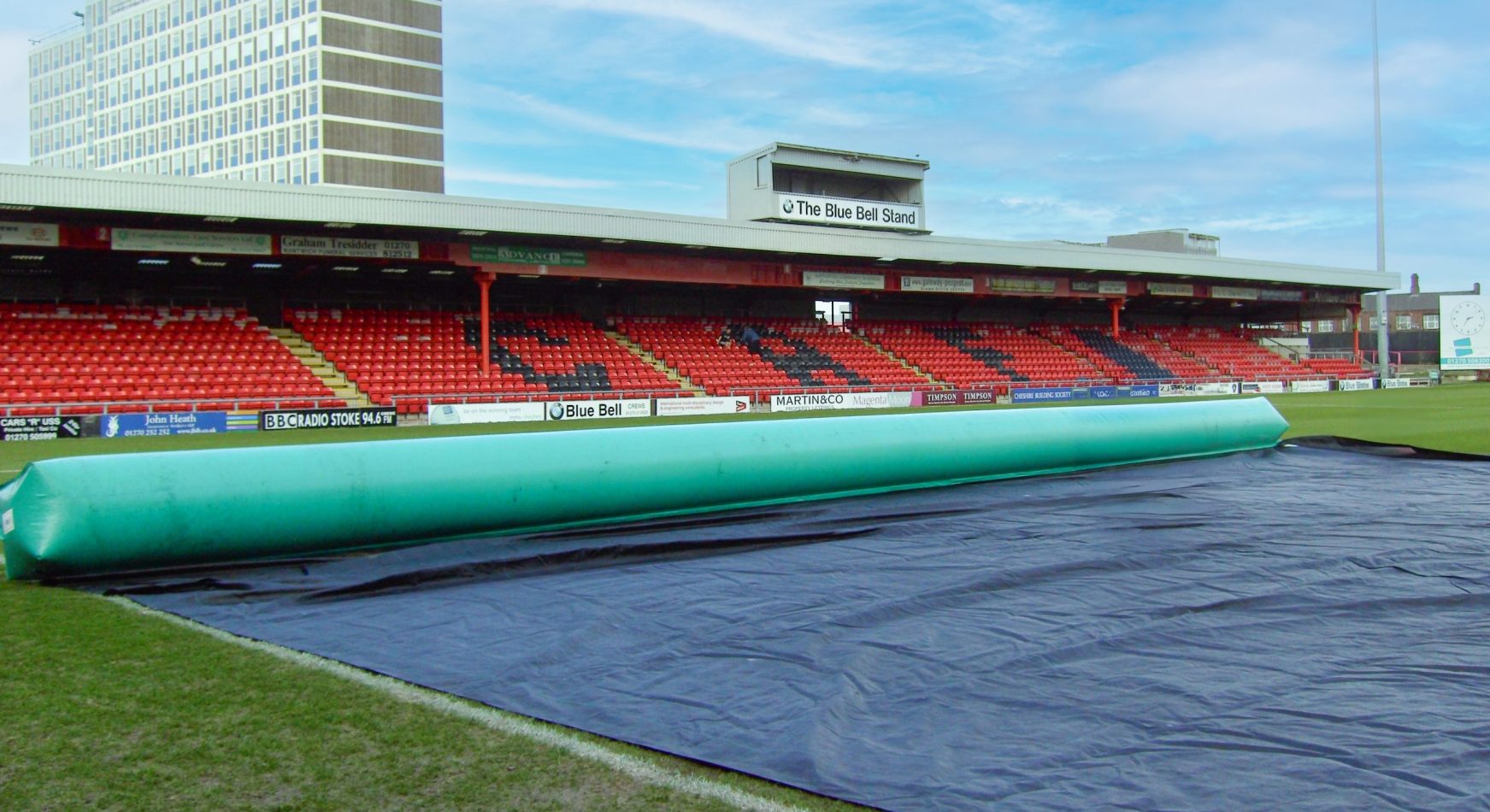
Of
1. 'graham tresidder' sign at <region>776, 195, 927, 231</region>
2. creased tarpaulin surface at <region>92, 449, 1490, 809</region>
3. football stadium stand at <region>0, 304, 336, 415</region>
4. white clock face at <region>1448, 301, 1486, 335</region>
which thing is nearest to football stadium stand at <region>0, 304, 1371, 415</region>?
football stadium stand at <region>0, 304, 336, 415</region>

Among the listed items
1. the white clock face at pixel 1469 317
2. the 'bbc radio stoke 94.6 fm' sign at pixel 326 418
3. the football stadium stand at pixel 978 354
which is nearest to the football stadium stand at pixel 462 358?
the 'bbc radio stoke 94.6 fm' sign at pixel 326 418

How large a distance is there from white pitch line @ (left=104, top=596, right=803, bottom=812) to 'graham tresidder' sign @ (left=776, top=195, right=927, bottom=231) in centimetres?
3099

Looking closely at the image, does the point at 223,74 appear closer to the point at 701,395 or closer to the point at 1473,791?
the point at 701,395

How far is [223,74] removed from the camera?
3068 inches

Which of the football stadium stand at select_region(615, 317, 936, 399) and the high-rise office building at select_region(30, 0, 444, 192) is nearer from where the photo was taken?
the football stadium stand at select_region(615, 317, 936, 399)

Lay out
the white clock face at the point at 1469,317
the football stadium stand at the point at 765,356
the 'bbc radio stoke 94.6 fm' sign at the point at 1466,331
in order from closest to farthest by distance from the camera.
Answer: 1. the football stadium stand at the point at 765,356
2. the 'bbc radio stoke 94.6 fm' sign at the point at 1466,331
3. the white clock face at the point at 1469,317

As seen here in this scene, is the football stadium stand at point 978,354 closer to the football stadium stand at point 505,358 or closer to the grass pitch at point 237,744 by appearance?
the football stadium stand at point 505,358

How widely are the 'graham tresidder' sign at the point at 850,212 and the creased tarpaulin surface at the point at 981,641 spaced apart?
1094 inches

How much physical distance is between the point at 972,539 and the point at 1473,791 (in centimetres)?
407

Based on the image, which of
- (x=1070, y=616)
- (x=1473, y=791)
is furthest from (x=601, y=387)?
(x=1473, y=791)

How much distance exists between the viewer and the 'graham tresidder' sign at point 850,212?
113ft

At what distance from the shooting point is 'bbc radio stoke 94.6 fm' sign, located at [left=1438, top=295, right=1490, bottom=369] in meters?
43.3

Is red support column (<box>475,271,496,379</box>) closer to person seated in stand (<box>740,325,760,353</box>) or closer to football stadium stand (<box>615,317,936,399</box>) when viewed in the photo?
football stadium stand (<box>615,317,936,399</box>)

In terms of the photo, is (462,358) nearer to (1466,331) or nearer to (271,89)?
(1466,331)
